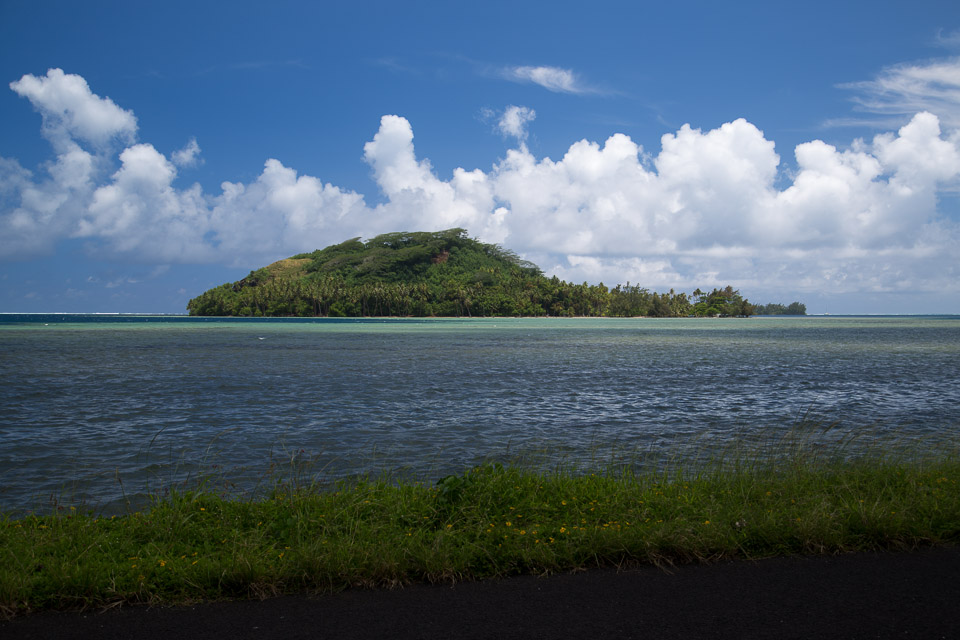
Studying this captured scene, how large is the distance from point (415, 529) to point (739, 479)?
4.42 m

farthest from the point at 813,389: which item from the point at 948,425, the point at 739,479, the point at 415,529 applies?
the point at 415,529

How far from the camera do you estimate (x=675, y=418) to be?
1917 centimetres

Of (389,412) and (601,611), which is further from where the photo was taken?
(389,412)

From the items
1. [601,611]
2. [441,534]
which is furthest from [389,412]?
[601,611]

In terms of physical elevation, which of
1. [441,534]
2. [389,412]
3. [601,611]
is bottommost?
[389,412]

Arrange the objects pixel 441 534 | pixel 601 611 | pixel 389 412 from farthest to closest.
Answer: pixel 389 412 < pixel 441 534 < pixel 601 611

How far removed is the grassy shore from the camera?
18.0 ft

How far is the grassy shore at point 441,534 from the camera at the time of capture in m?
5.49

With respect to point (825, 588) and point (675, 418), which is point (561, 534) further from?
point (675, 418)

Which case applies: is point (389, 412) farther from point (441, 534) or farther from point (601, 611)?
point (601, 611)

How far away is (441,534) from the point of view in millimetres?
6250

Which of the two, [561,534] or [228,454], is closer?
[561,534]

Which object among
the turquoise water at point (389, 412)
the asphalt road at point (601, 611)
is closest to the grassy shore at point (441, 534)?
the asphalt road at point (601, 611)

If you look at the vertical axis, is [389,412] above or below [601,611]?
below
